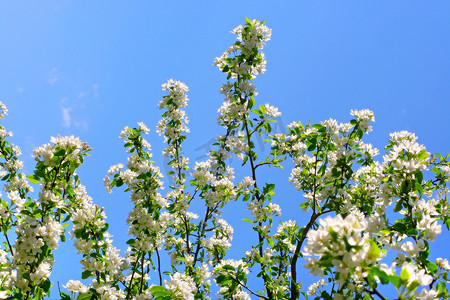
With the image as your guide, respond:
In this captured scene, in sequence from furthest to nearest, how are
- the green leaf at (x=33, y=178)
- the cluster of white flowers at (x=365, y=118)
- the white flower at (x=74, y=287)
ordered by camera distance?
1. the cluster of white flowers at (x=365, y=118)
2. the white flower at (x=74, y=287)
3. the green leaf at (x=33, y=178)

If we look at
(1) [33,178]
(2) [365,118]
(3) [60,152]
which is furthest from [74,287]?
(2) [365,118]

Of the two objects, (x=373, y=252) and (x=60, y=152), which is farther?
(x=60, y=152)

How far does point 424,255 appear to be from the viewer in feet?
7.14

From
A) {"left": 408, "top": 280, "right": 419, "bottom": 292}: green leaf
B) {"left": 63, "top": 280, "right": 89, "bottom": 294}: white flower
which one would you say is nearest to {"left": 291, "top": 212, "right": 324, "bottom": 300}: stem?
{"left": 408, "top": 280, "right": 419, "bottom": 292}: green leaf

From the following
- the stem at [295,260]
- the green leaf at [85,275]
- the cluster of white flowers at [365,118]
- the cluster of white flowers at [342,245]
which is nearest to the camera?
the cluster of white flowers at [342,245]

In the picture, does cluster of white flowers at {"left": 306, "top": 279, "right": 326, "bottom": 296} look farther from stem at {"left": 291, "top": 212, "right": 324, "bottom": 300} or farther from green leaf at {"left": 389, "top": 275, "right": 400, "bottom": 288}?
green leaf at {"left": 389, "top": 275, "right": 400, "bottom": 288}

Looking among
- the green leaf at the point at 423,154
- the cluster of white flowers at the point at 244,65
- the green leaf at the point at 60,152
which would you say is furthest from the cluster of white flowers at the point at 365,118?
the green leaf at the point at 60,152

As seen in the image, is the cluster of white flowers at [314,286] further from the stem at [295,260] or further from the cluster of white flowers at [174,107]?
the cluster of white flowers at [174,107]

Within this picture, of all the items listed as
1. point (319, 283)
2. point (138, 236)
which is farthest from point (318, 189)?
point (319, 283)

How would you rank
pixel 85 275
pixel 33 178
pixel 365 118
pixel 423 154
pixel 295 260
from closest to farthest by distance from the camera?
pixel 423 154, pixel 33 178, pixel 85 275, pixel 295 260, pixel 365 118

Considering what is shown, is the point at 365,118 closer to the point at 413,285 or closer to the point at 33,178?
the point at 413,285

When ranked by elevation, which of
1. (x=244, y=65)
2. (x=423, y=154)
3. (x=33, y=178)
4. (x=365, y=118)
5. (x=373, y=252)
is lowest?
(x=373, y=252)

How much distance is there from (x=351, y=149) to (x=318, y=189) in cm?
68

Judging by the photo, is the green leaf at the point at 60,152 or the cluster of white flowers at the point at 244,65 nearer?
the green leaf at the point at 60,152
